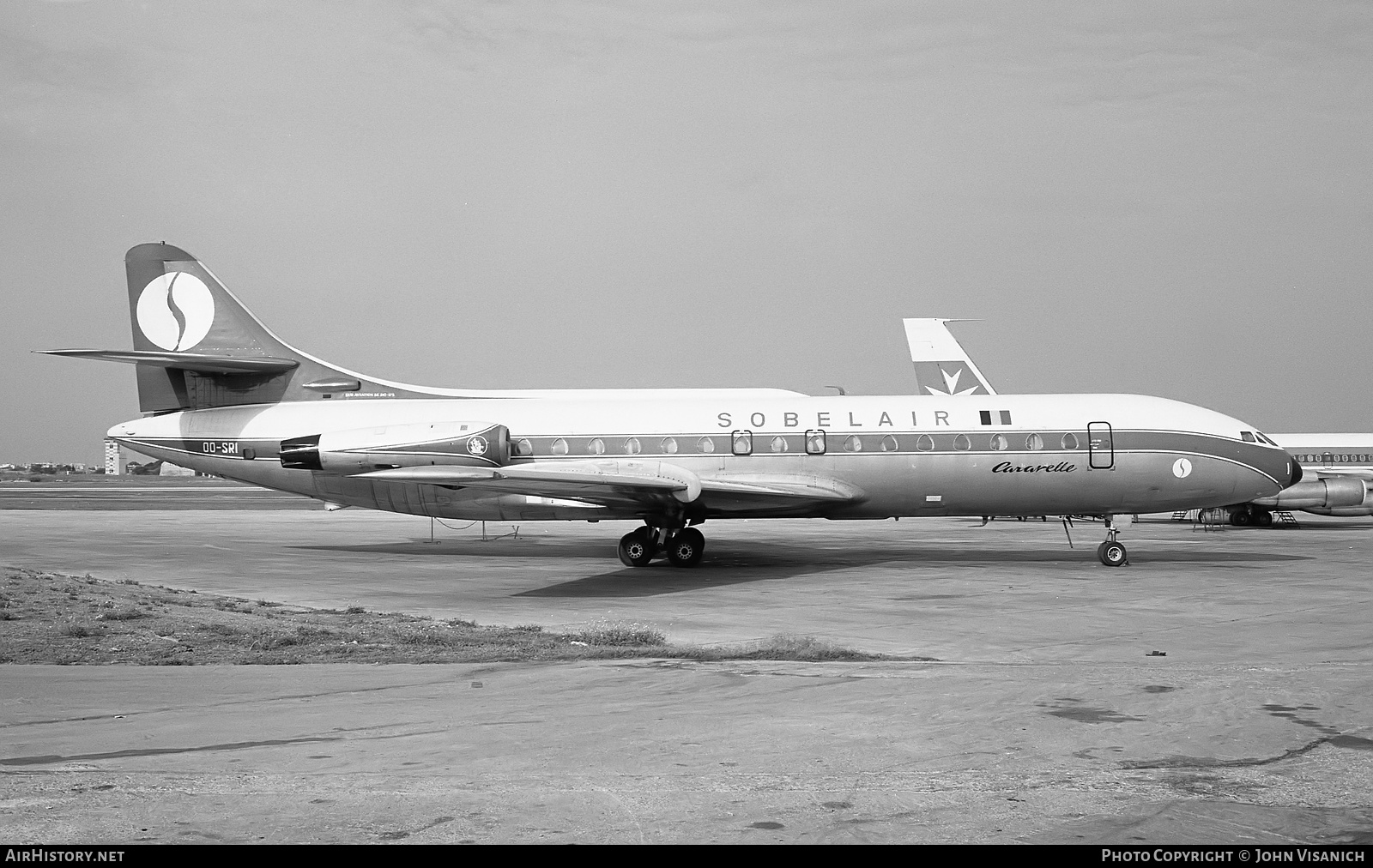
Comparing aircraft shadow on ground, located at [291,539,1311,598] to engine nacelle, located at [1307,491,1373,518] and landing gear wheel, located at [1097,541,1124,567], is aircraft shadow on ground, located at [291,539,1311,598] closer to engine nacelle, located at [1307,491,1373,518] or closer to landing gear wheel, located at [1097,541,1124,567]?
landing gear wheel, located at [1097,541,1124,567]

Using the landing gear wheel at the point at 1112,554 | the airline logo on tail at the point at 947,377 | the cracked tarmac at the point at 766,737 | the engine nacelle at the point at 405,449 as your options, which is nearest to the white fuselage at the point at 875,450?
the engine nacelle at the point at 405,449

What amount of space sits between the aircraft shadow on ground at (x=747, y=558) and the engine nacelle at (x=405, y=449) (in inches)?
135

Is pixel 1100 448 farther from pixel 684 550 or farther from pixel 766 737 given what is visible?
pixel 766 737

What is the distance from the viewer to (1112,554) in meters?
22.1

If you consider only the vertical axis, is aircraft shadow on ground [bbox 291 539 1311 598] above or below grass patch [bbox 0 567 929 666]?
below

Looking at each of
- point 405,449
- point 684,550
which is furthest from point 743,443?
point 405,449

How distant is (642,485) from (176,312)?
11.9 m

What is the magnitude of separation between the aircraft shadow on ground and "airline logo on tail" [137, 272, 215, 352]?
5959mm

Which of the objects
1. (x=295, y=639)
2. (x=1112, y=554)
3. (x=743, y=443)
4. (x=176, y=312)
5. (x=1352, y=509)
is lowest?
(x=1352, y=509)

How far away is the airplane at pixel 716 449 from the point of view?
2250 cm

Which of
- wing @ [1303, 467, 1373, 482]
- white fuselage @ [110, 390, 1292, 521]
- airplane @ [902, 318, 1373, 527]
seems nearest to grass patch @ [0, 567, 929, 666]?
white fuselage @ [110, 390, 1292, 521]

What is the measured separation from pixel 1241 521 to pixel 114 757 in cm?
3723

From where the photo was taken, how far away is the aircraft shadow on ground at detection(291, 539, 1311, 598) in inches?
765

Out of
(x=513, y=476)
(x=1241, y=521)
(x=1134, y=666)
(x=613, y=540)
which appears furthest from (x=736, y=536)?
(x=1134, y=666)
